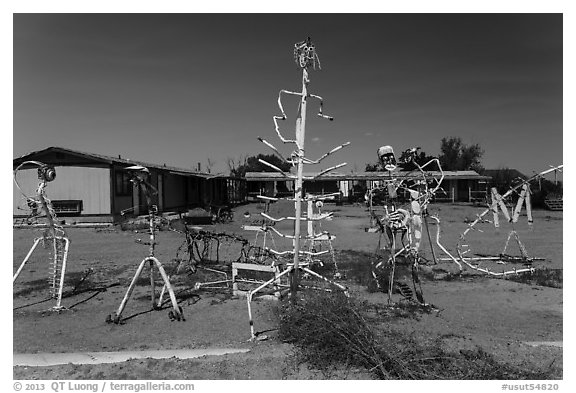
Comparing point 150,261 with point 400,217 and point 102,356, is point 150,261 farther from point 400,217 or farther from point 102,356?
point 400,217

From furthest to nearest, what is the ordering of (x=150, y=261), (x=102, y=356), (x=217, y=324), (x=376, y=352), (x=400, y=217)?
(x=400, y=217)
(x=150, y=261)
(x=217, y=324)
(x=102, y=356)
(x=376, y=352)

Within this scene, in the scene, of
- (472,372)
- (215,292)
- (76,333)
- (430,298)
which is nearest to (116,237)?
(215,292)

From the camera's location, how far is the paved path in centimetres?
493

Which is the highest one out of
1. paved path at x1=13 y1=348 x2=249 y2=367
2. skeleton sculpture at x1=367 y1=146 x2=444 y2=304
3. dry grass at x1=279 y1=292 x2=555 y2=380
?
skeleton sculpture at x1=367 y1=146 x2=444 y2=304

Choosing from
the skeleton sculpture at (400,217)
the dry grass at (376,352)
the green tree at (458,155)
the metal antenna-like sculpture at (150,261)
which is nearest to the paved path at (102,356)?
the dry grass at (376,352)

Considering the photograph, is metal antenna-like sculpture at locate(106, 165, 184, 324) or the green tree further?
the green tree

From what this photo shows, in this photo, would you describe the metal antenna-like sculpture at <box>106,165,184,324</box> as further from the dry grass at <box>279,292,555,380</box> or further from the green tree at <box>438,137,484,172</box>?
the green tree at <box>438,137,484,172</box>

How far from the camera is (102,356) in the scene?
5090 millimetres

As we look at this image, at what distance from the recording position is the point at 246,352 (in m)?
4.88

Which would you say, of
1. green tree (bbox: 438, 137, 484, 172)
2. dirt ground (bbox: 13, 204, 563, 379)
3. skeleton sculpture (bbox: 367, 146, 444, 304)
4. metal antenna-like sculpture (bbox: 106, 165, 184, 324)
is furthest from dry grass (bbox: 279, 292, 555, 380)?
green tree (bbox: 438, 137, 484, 172)

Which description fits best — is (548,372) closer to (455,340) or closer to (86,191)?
(455,340)

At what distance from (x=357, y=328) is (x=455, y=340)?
1.34 metres

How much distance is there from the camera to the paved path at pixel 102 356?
4.93m

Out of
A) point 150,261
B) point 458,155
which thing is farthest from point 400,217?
point 458,155
